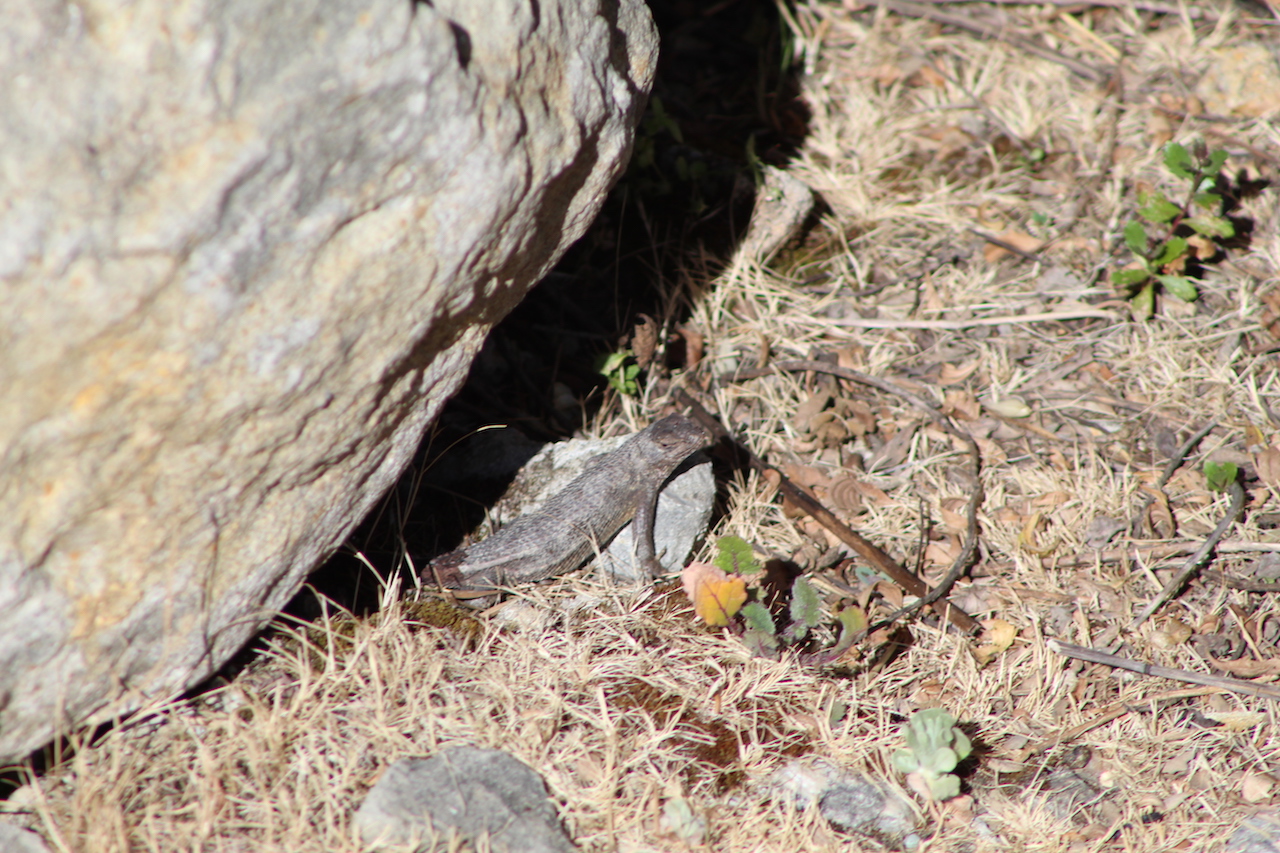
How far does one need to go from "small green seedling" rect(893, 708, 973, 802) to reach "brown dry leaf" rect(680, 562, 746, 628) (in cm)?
61

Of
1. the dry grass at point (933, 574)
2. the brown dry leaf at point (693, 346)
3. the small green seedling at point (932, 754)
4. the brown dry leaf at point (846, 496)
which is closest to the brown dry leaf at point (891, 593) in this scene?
the dry grass at point (933, 574)

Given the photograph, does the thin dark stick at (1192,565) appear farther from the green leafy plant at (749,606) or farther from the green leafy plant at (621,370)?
the green leafy plant at (621,370)

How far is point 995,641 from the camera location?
2.94 meters

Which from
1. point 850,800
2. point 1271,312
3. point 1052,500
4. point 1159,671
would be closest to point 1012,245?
point 1271,312

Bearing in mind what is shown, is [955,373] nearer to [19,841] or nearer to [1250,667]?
[1250,667]

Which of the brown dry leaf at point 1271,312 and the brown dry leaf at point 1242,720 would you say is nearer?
the brown dry leaf at point 1242,720

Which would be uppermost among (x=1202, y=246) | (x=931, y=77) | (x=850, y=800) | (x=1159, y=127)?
Answer: (x=931, y=77)

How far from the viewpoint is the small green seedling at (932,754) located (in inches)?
95.7

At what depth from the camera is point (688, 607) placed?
2.92 m

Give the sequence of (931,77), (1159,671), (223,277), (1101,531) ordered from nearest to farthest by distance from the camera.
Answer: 1. (223,277)
2. (1159,671)
3. (1101,531)
4. (931,77)

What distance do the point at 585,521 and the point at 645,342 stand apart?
2.89 ft

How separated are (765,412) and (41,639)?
8.42ft

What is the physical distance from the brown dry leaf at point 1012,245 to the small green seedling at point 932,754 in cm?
230

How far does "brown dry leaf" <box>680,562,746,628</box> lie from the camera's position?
262 cm
